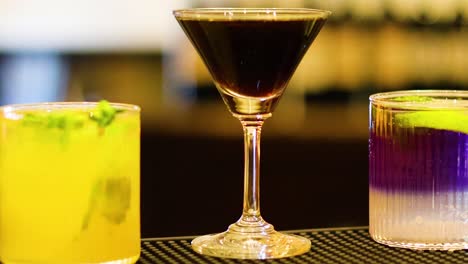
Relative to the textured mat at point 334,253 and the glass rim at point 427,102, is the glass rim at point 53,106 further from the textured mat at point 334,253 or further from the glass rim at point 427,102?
the glass rim at point 427,102

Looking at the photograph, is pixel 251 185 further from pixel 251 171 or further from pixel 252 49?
pixel 252 49

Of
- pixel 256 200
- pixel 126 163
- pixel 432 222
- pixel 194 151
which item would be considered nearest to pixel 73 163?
pixel 126 163

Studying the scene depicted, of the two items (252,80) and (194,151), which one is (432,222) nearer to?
(252,80)

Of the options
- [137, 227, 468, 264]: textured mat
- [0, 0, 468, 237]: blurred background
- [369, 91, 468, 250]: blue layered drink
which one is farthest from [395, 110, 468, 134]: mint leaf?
[0, 0, 468, 237]: blurred background

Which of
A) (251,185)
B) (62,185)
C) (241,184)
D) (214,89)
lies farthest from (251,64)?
(214,89)

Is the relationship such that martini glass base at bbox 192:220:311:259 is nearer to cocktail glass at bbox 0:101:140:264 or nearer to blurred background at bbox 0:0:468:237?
cocktail glass at bbox 0:101:140:264
